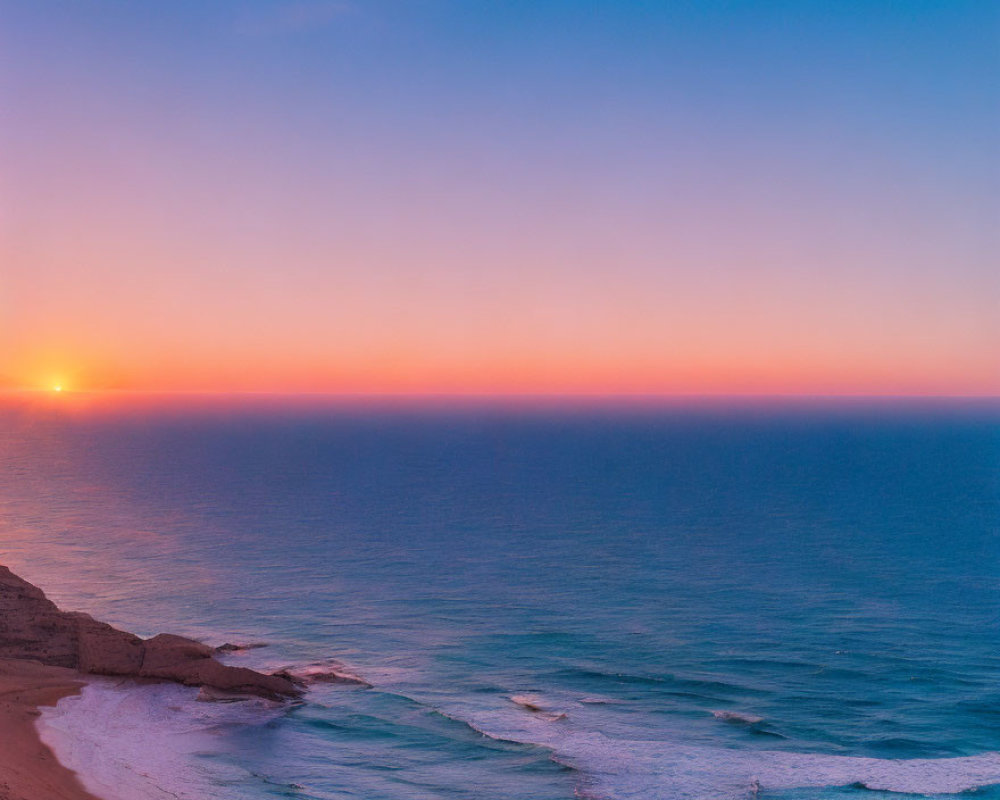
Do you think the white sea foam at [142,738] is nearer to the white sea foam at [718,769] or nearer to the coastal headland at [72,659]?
the coastal headland at [72,659]

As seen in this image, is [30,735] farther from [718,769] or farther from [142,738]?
[718,769]

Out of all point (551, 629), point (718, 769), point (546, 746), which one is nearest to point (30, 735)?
point (546, 746)

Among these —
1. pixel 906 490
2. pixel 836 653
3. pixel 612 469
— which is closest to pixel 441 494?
pixel 612 469

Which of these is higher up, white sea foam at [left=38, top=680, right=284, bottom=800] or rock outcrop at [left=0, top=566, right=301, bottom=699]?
rock outcrop at [left=0, top=566, right=301, bottom=699]

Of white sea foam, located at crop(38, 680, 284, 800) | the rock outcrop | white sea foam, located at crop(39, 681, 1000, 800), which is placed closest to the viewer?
white sea foam, located at crop(38, 680, 284, 800)

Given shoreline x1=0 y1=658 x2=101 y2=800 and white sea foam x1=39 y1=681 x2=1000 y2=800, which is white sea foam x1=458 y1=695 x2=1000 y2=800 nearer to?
white sea foam x1=39 y1=681 x2=1000 y2=800

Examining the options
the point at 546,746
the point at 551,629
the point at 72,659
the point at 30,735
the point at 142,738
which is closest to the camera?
the point at 30,735

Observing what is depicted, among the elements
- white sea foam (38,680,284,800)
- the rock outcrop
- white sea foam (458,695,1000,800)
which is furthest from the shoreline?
white sea foam (458,695,1000,800)
